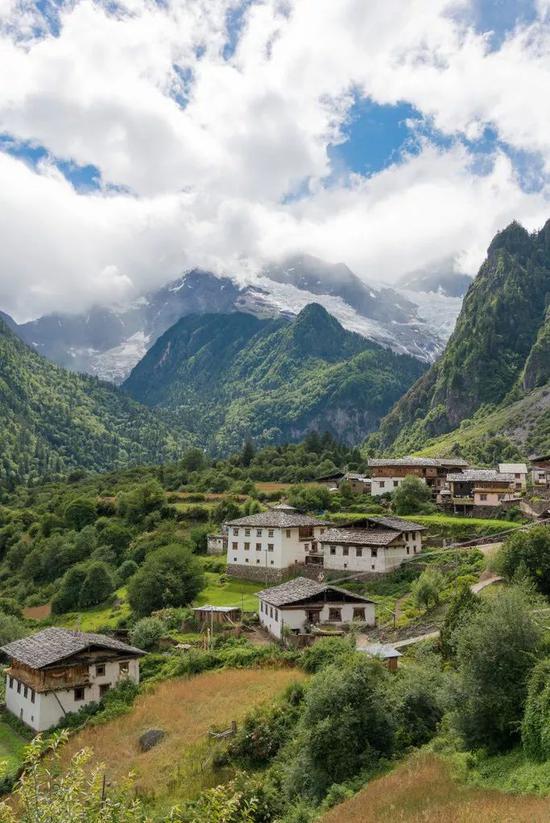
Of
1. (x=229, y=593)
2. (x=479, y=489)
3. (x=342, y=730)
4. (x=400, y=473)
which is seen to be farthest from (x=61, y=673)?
(x=400, y=473)

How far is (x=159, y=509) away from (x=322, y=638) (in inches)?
2612

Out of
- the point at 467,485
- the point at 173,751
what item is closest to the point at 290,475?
the point at 467,485

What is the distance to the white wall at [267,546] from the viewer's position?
81.6 meters

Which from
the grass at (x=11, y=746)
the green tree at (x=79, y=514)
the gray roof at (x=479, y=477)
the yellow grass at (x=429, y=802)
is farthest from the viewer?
the green tree at (x=79, y=514)

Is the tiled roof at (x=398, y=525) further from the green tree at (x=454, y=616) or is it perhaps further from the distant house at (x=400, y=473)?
the green tree at (x=454, y=616)

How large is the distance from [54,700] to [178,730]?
10966 mm

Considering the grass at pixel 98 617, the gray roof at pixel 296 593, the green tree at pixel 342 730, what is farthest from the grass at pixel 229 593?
the green tree at pixel 342 730

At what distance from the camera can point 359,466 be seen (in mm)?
139250

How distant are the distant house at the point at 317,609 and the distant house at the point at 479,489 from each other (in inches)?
1629

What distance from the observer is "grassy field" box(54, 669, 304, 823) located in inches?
1400

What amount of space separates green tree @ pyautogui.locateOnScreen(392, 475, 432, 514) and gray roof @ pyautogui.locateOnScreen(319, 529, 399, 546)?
19286mm

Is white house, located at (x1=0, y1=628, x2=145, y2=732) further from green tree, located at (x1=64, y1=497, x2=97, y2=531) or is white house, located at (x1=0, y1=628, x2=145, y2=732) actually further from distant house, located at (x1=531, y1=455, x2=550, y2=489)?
distant house, located at (x1=531, y1=455, x2=550, y2=489)

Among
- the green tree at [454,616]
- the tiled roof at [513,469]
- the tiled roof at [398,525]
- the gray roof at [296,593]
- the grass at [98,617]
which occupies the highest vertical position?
the tiled roof at [513,469]

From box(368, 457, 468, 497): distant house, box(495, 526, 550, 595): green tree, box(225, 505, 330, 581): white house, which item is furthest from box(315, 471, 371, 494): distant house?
box(495, 526, 550, 595): green tree
